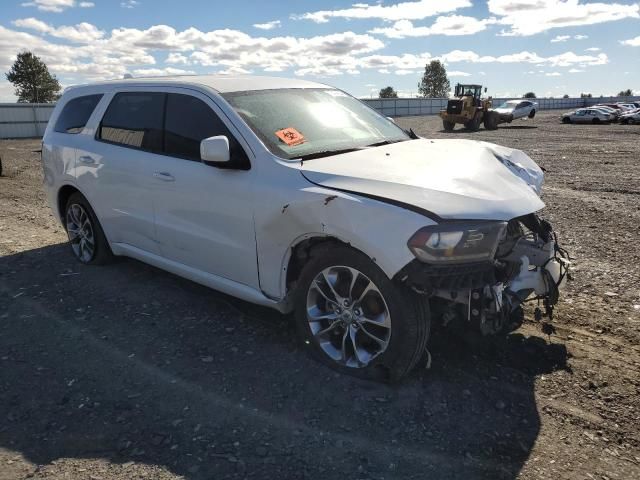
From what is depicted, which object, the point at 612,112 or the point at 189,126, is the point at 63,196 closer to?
the point at 189,126

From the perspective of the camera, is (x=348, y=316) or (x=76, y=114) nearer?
(x=348, y=316)

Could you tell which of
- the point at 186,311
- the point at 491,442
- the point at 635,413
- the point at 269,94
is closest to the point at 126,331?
the point at 186,311

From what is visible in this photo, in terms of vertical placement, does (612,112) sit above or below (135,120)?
below

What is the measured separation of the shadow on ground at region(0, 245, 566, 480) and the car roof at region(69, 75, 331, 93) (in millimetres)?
1750

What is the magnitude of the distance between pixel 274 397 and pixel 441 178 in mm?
1629

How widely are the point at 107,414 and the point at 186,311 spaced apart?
4.63 feet

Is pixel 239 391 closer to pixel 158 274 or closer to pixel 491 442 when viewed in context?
pixel 491 442

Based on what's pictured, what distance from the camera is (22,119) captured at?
2752cm

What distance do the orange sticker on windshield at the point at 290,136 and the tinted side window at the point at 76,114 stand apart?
2389 millimetres

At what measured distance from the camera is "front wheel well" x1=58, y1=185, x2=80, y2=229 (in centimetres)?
550

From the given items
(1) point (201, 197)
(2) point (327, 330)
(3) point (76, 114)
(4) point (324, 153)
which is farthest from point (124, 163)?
(2) point (327, 330)

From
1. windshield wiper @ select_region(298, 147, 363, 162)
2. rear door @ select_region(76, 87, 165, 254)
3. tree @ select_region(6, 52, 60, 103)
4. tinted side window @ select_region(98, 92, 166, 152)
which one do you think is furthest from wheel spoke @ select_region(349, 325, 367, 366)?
tree @ select_region(6, 52, 60, 103)

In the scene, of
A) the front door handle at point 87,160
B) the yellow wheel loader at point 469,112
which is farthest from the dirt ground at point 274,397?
the yellow wheel loader at point 469,112

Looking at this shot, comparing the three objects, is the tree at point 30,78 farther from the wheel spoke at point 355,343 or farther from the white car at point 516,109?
the wheel spoke at point 355,343
